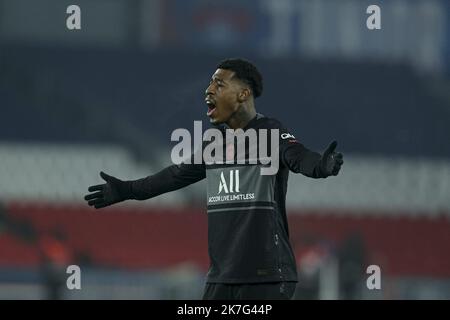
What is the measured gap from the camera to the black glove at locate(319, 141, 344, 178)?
12.7 feet

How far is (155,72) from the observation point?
16.7 m

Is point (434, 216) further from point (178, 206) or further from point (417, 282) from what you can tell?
point (178, 206)

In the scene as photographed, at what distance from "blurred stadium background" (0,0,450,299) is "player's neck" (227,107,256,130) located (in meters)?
9.07

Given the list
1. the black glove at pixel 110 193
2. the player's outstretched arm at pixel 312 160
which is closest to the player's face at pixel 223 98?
the player's outstretched arm at pixel 312 160

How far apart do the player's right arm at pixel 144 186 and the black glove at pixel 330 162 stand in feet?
2.25

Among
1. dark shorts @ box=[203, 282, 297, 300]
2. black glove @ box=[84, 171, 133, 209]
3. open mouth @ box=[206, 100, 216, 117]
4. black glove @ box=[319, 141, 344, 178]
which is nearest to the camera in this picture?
black glove @ box=[319, 141, 344, 178]

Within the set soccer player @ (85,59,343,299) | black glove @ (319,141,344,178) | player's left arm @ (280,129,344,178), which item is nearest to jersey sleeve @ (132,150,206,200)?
soccer player @ (85,59,343,299)

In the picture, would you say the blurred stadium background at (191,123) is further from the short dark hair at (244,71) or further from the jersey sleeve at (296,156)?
the jersey sleeve at (296,156)

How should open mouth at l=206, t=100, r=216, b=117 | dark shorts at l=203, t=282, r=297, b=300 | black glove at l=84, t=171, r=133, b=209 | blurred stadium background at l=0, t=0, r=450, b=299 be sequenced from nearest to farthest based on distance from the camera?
Answer: dark shorts at l=203, t=282, r=297, b=300 < open mouth at l=206, t=100, r=216, b=117 < black glove at l=84, t=171, r=133, b=209 < blurred stadium background at l=0, t=0, r=450, b=299

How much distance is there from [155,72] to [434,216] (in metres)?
4.44

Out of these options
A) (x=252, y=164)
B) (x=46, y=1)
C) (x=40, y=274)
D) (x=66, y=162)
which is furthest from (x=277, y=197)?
(x=46, y=1)

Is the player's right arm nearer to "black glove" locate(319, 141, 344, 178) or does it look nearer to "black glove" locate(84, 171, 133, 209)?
"black glove" locate(84, 171, 133, 209)

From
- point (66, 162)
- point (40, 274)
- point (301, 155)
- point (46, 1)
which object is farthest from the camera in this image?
point (46, 1)

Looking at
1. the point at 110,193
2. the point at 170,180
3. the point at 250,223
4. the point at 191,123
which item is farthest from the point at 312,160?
the point at 191,123
